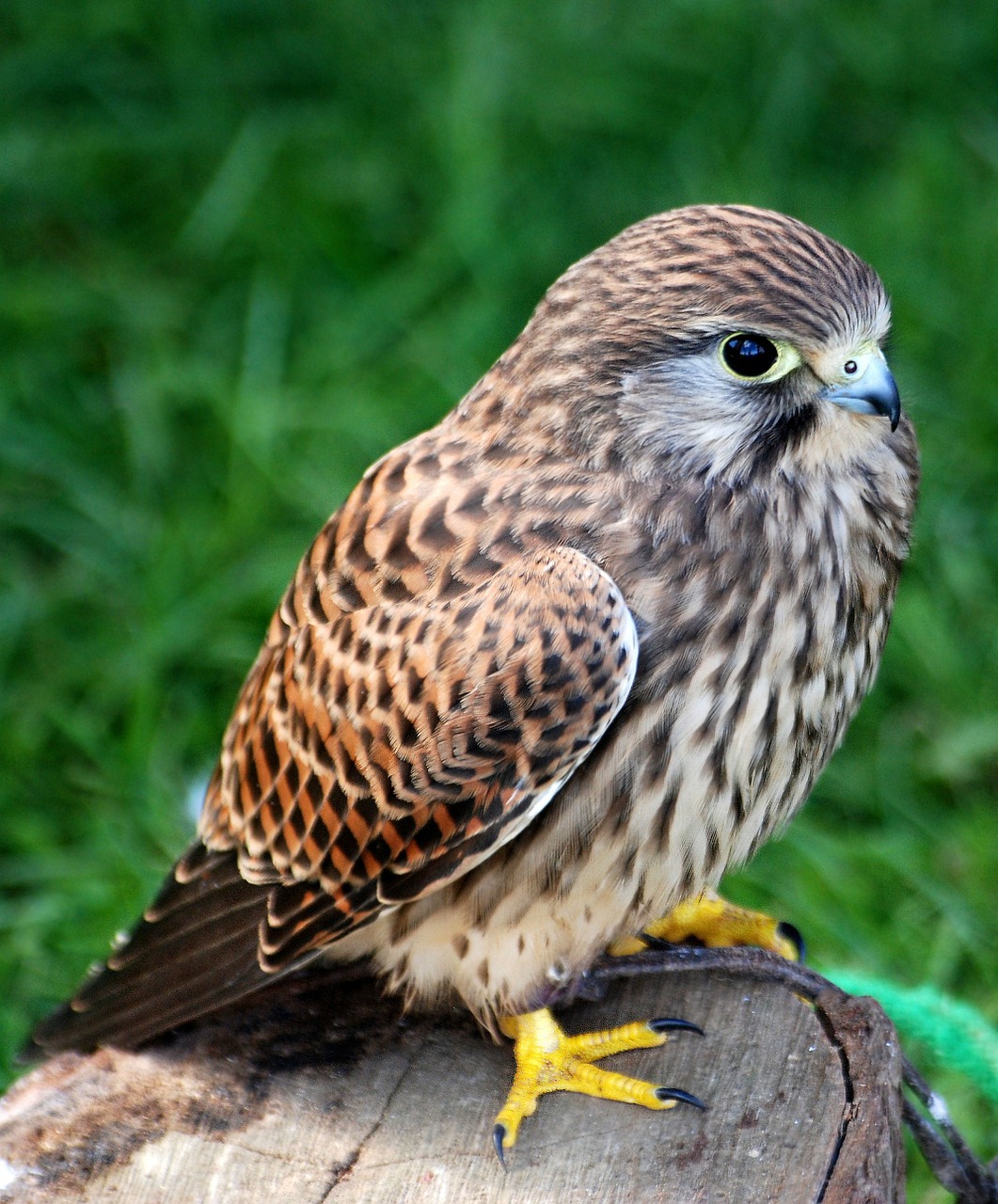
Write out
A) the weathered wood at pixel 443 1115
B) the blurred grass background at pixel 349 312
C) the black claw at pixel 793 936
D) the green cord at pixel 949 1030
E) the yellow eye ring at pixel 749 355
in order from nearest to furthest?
the weathered wood at pixel 443 1115, the yellow eye ring at pixel 749 355, the green cord at pixel 949 1030, the black claw at pixel 793 936, the blurred grass background at pixel 349 312

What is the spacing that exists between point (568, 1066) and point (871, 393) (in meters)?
1.16

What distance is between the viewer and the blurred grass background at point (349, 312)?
440 centimetres

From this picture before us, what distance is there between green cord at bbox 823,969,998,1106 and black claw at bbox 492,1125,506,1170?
26.2 inches

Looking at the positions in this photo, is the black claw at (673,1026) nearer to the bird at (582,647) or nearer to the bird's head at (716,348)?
the bird at (582,647)

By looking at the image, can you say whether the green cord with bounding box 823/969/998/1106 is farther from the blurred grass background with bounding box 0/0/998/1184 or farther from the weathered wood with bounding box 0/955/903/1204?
the blurred grass background with bounding box 0/0/998/1184

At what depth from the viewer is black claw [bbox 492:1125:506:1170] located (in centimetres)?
263

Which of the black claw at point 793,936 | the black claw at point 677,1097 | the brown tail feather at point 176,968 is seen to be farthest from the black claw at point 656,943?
the brown tail feather at point 176,968

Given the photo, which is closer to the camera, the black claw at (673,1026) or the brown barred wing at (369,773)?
the brown barred wing at (369,773)

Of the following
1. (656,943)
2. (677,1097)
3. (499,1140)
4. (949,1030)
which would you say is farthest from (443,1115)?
(949,1030)

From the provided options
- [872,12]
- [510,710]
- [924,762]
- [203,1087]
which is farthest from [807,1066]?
[872,12]

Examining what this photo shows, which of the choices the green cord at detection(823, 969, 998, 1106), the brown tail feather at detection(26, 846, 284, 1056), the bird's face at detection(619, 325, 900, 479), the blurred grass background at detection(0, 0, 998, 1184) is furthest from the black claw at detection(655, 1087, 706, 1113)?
the blurred grass background at detection(0, 0, 998, 1184)

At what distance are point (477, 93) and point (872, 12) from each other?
5.05ft

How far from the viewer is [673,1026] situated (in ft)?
9.39

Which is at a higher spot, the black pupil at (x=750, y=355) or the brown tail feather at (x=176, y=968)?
the black pupil at (x=750, y=355)
